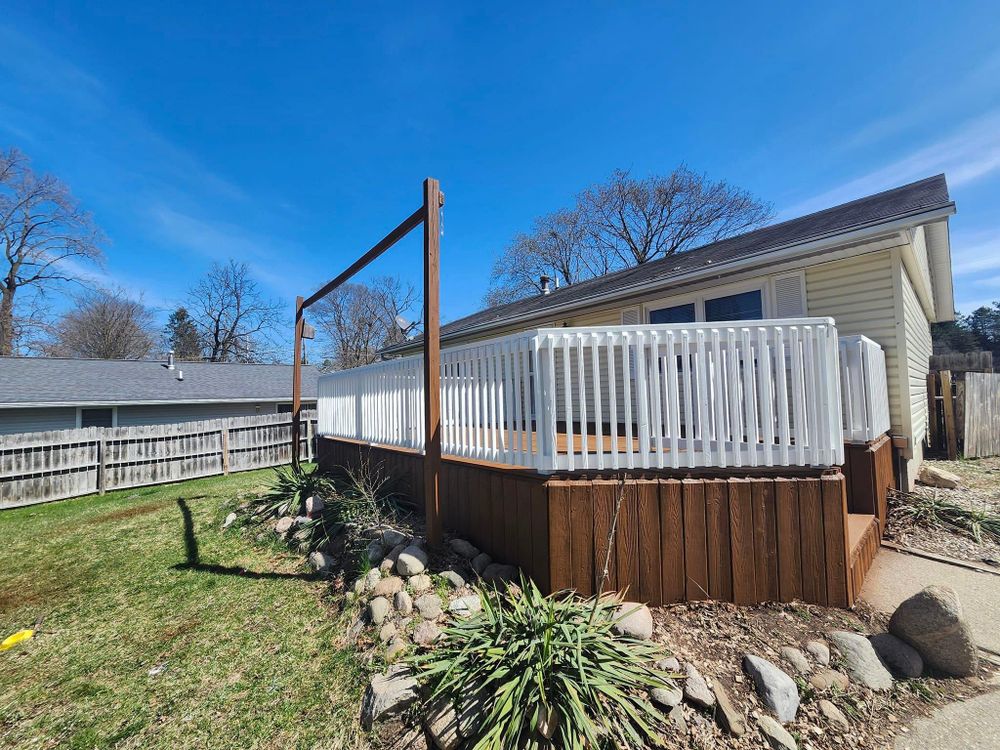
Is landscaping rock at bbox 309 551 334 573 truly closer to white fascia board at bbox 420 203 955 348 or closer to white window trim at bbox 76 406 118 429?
white fascia board at bbox 420 203 955 348

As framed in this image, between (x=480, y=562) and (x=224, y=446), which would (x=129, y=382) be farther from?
(x=480, y=562)

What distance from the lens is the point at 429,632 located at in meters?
2.66

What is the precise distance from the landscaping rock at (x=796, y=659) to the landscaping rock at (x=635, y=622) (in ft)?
2.57

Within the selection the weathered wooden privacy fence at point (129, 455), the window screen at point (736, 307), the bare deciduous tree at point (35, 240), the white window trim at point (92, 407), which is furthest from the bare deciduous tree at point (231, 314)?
the window screen at point (736, 307)

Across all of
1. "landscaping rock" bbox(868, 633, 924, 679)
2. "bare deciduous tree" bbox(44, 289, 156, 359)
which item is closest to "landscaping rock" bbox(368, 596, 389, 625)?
"landscaping rock" bbox(868, 633, 924, 679)

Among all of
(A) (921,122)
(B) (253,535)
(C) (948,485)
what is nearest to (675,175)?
(A) (921,122)

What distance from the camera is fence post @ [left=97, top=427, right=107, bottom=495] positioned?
9047 millimetres

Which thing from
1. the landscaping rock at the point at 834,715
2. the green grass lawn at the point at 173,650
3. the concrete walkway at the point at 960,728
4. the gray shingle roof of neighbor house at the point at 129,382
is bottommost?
the green grass lawn at the point at 173,650

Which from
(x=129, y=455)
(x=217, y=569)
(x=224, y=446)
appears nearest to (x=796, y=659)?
(x=217, y=569)

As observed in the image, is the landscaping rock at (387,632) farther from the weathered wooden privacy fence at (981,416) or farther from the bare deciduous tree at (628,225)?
the bare deciduous tree at (628,225)

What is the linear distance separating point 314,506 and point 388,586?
2.66 m

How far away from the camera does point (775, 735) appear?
6.59 ft

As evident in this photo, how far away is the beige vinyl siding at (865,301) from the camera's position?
4.91 m

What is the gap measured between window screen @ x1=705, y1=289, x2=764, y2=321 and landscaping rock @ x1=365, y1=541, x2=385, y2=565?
5.70 meters
